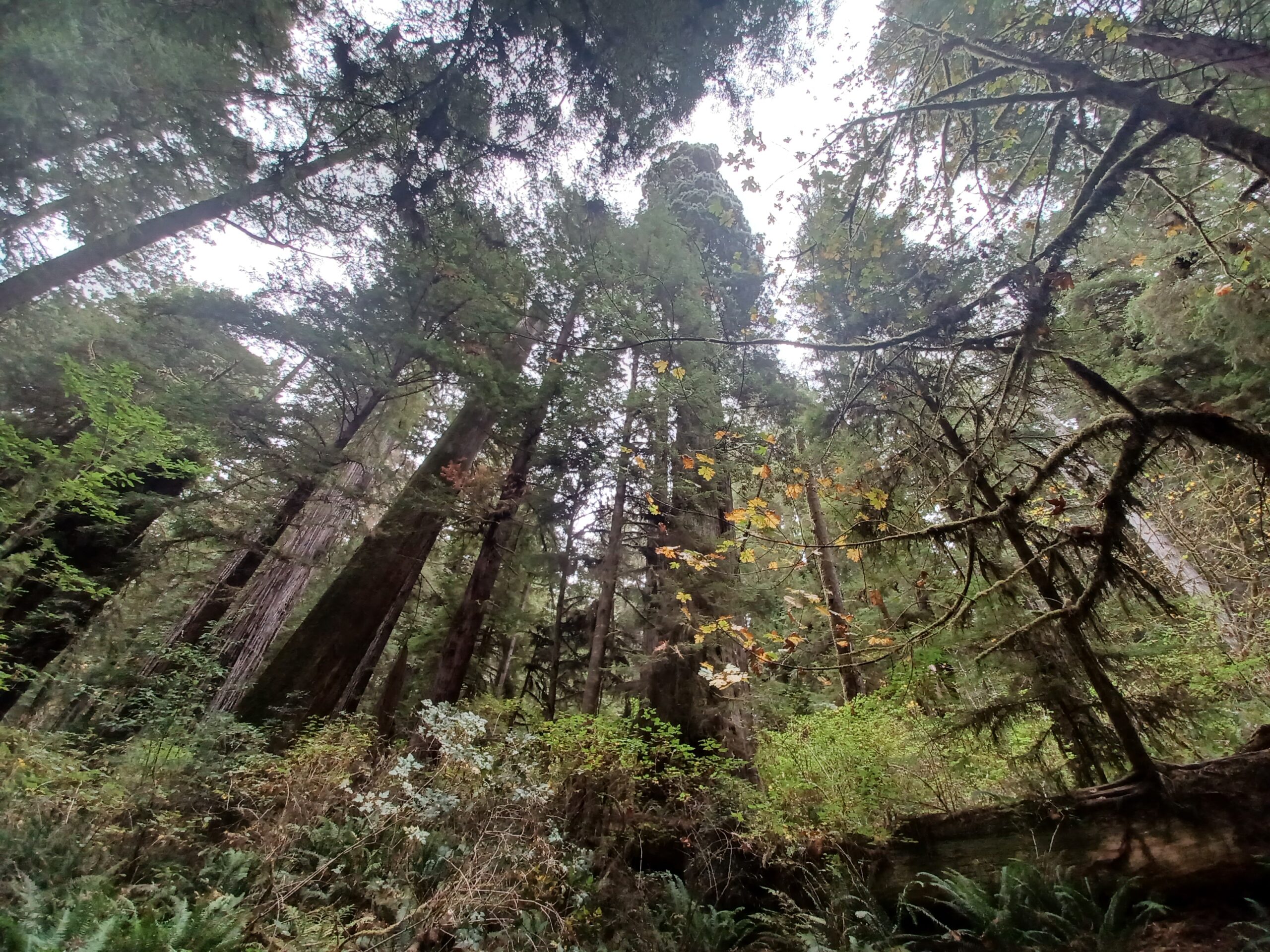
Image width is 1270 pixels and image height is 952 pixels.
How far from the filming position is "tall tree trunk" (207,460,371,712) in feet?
23.8

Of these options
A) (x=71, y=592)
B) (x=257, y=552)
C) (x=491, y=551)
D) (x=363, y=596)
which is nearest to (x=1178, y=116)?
(x=491, y=551)

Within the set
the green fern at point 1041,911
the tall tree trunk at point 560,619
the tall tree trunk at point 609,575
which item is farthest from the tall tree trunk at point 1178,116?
the tall tree trunk at point 560,619

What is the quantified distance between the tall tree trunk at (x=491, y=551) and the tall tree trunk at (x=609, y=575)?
4.59ft

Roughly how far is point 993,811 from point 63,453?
35.7 feet

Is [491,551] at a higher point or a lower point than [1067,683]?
higher

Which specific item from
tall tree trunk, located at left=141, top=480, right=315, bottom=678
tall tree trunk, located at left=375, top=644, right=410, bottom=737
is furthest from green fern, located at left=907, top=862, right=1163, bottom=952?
tall tree trunk, located at left=141, top=480, right=315, bottom=678

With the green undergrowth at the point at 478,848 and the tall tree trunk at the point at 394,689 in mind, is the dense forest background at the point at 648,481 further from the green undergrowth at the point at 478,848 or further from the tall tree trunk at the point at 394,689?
the tall tree trunk at the point at 394,689

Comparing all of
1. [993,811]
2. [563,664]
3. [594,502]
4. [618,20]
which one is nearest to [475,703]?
[563,664]

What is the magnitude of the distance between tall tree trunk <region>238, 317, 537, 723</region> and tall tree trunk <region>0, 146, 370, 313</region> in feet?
11.6

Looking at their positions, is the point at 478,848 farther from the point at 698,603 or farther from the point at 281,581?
the point at 281,581

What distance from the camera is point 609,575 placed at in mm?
7383

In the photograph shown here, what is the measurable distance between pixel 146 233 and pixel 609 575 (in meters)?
7.09

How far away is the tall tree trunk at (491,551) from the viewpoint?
22.9ft

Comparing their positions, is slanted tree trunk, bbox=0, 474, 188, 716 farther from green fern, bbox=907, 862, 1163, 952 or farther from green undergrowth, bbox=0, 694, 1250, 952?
green fern, bbox=907, 862, 1163, 952
